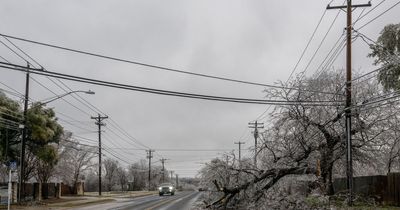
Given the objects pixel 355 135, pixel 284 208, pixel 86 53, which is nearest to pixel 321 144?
pixel 355 135

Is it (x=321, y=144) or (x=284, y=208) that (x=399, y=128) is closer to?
(x=321, y=144)

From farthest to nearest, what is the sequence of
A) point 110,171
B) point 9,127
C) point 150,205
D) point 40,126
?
point 110,171, point 40,126, point 9,127, point 150,205

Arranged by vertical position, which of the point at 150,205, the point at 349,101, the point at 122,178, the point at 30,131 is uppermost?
the point at 349,101

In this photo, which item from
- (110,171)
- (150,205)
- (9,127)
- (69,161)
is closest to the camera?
(150,205)

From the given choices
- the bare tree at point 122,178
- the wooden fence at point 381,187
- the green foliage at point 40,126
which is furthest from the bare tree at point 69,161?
the wooden fence at point 381,187

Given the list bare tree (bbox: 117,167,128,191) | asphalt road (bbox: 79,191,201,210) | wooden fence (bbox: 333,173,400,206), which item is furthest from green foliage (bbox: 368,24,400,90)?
bare tree (bbox: 117,167,128,191)

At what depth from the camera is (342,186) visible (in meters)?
33.8

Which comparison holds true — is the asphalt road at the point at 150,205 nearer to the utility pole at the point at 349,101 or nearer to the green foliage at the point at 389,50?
the utility pole at the point at 349,101

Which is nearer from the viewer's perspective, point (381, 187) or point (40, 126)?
point (381, 187)

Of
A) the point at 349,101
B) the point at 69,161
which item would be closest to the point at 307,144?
the point at 349,101

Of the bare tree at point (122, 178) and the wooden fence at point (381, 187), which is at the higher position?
the wooden fence at point (381, 187)

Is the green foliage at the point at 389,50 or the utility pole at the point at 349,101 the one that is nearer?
the utility pole at the point at 349,101

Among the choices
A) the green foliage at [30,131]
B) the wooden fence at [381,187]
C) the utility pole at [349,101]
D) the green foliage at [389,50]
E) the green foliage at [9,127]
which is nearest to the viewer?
the wooden fence at [381,187]

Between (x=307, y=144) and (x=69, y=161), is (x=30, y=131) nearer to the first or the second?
(x=307, y=144)
